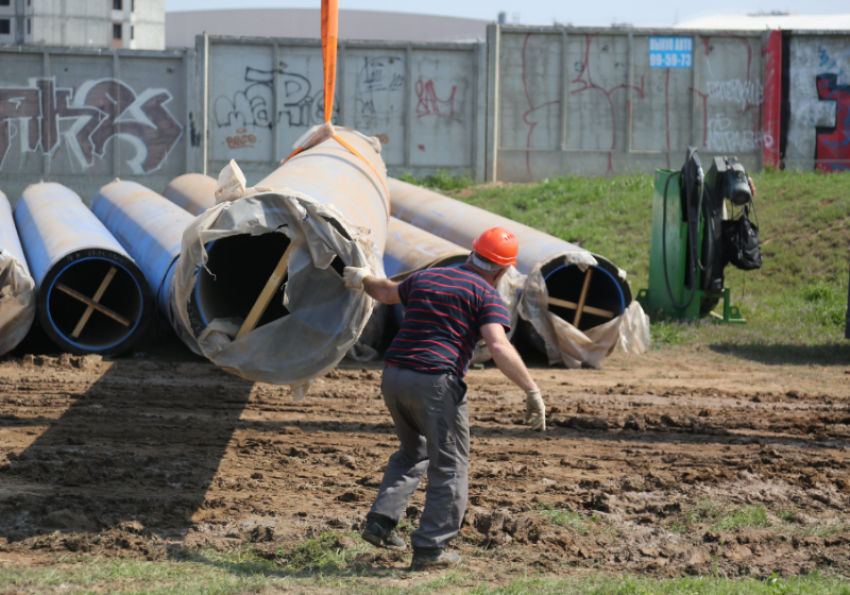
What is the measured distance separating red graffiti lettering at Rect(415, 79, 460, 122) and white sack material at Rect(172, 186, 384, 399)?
44.9 feet

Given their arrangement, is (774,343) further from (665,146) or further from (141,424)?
(665,146)

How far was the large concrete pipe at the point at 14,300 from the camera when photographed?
8.93 m

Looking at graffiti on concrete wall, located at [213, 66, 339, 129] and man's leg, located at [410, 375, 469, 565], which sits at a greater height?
graffiti on concrete wall, located at [213, 66, 339, 129]

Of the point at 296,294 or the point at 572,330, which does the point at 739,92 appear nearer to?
the point at 572,330

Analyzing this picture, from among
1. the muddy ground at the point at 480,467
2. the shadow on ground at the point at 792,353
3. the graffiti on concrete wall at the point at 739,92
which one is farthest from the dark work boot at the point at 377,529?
the graffiti on concrete wall at the point at 739,92

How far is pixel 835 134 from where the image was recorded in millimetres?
18828

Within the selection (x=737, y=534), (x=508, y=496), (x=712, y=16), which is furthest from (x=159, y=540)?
(x=712, y=16)

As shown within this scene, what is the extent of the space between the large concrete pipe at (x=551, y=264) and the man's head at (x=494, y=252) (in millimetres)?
4725

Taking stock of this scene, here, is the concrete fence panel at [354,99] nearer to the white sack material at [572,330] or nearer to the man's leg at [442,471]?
the white sack material at [572,330]

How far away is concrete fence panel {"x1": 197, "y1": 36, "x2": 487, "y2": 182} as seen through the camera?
18531 millimetres

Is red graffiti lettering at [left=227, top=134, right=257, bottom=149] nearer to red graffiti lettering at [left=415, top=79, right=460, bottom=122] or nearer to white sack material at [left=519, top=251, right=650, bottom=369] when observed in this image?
red graffiti lettering at [left=415, top=79, right=460, bottom=122]

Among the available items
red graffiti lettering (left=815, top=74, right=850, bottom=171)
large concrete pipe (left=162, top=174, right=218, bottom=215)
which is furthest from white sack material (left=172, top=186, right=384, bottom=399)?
A: red graffiti lettering (left=815, top=74, right=850, bottom=171)

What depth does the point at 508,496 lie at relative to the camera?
5.62 meters

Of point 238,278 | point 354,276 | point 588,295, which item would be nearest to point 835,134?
point 588,295
